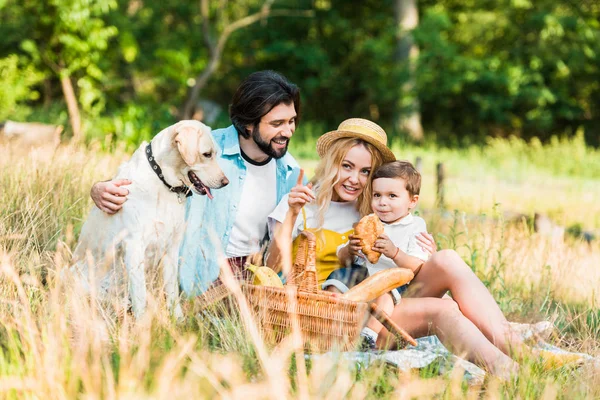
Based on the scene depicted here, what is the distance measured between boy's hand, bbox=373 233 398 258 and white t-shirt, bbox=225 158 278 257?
3.31 ft

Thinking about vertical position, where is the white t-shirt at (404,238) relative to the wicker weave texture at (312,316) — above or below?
above

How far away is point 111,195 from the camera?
12.4ft

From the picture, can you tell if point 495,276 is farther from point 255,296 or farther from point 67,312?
point 67,312

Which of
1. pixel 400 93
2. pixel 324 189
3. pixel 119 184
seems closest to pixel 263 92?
pixel 324 189

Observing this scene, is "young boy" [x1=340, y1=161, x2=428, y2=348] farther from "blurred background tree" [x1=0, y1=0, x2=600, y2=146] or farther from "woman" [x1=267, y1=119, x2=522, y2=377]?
"blurred background tree" [x1=0, y1=0, x2=600, y2=146]

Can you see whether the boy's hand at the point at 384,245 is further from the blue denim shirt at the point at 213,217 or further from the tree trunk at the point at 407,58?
the tree trunk at the point at 407,58

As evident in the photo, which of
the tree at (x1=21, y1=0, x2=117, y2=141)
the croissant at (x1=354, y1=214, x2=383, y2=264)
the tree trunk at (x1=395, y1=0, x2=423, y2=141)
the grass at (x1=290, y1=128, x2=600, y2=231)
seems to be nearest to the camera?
the croissant at (x1=354, y1=214, x2=383, y2=264)

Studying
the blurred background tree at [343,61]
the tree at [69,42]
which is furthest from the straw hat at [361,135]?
the blurred background tree at [343,61]

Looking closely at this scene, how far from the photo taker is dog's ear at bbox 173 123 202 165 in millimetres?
3855

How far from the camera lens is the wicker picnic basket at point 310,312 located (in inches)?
132

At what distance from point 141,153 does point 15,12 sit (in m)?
17.7

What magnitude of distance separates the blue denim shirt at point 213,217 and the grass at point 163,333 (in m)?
0.60

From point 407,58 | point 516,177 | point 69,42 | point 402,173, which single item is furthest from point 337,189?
point 407,58

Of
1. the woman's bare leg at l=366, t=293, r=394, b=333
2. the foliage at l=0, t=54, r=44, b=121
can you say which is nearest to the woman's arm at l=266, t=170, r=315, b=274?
the woman's bare leg at l=366, t=293, r=394, b=333
